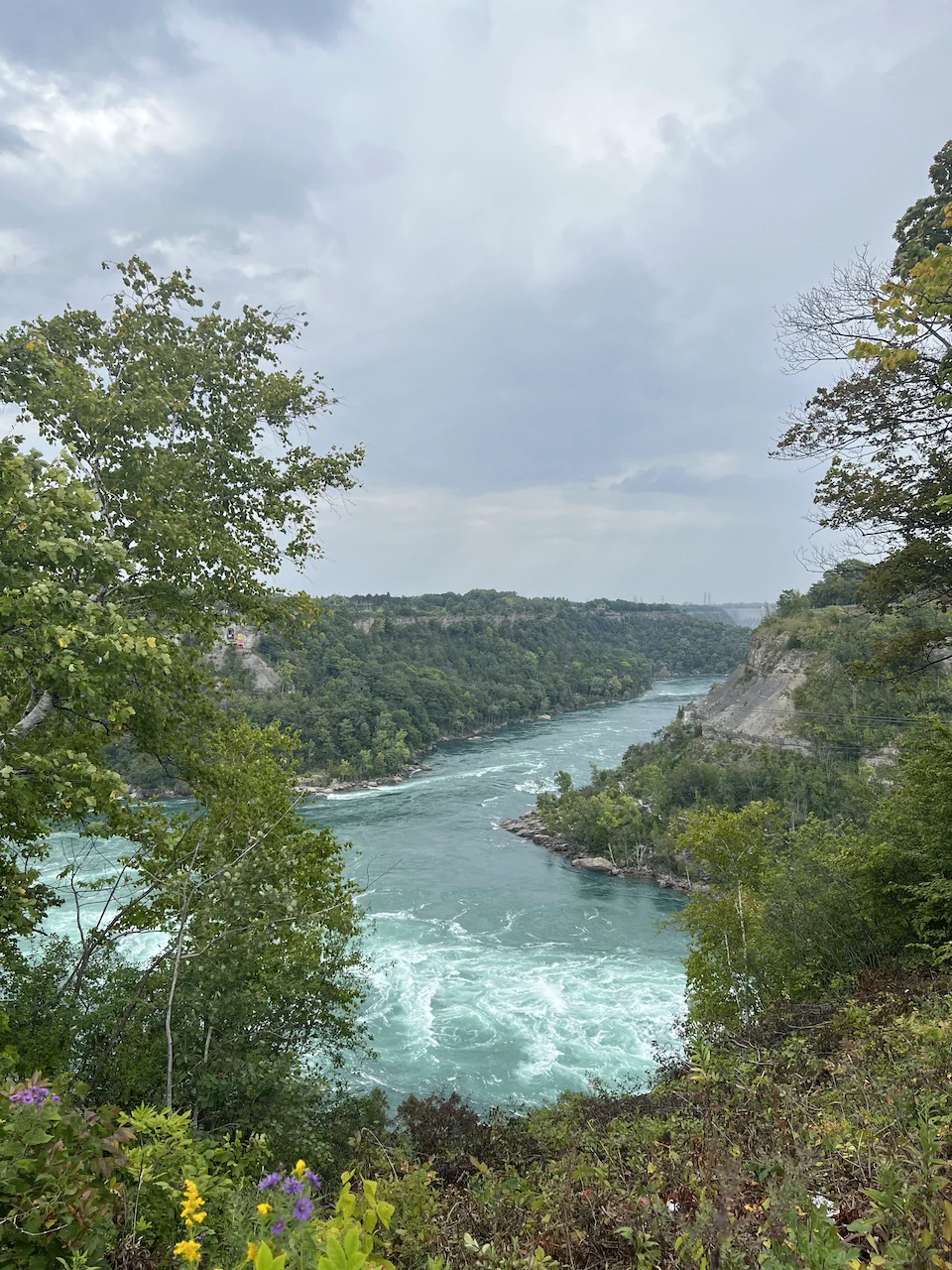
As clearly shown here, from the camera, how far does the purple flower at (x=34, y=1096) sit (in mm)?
2279

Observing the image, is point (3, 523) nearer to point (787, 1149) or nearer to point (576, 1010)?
point (787, 1149)

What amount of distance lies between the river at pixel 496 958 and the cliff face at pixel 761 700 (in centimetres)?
1805

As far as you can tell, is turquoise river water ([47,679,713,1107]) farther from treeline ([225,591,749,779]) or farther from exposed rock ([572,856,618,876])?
treeline ([225,591,749,779])

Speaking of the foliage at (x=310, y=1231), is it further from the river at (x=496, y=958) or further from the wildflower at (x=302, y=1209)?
the river at (x=496, y=958)

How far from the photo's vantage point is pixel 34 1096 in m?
2.33

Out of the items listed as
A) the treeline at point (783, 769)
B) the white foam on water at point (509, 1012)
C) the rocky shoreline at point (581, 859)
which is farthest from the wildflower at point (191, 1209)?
the treeline at point (783, 769)

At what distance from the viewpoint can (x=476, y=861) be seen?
3788 cm

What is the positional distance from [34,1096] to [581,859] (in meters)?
40.6

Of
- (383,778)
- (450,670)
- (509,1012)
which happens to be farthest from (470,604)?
(509,1012)

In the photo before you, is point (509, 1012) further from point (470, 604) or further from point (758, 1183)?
point (470, 604)

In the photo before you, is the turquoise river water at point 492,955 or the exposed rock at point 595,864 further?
the exposed rock at point 595,864

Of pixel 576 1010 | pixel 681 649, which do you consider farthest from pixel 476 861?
pixel 681 649

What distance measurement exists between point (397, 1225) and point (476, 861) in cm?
3653

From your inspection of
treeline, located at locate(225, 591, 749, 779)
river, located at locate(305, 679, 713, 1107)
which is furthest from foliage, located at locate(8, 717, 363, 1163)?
treeline, located at locate(225, 591, 749, 779)
